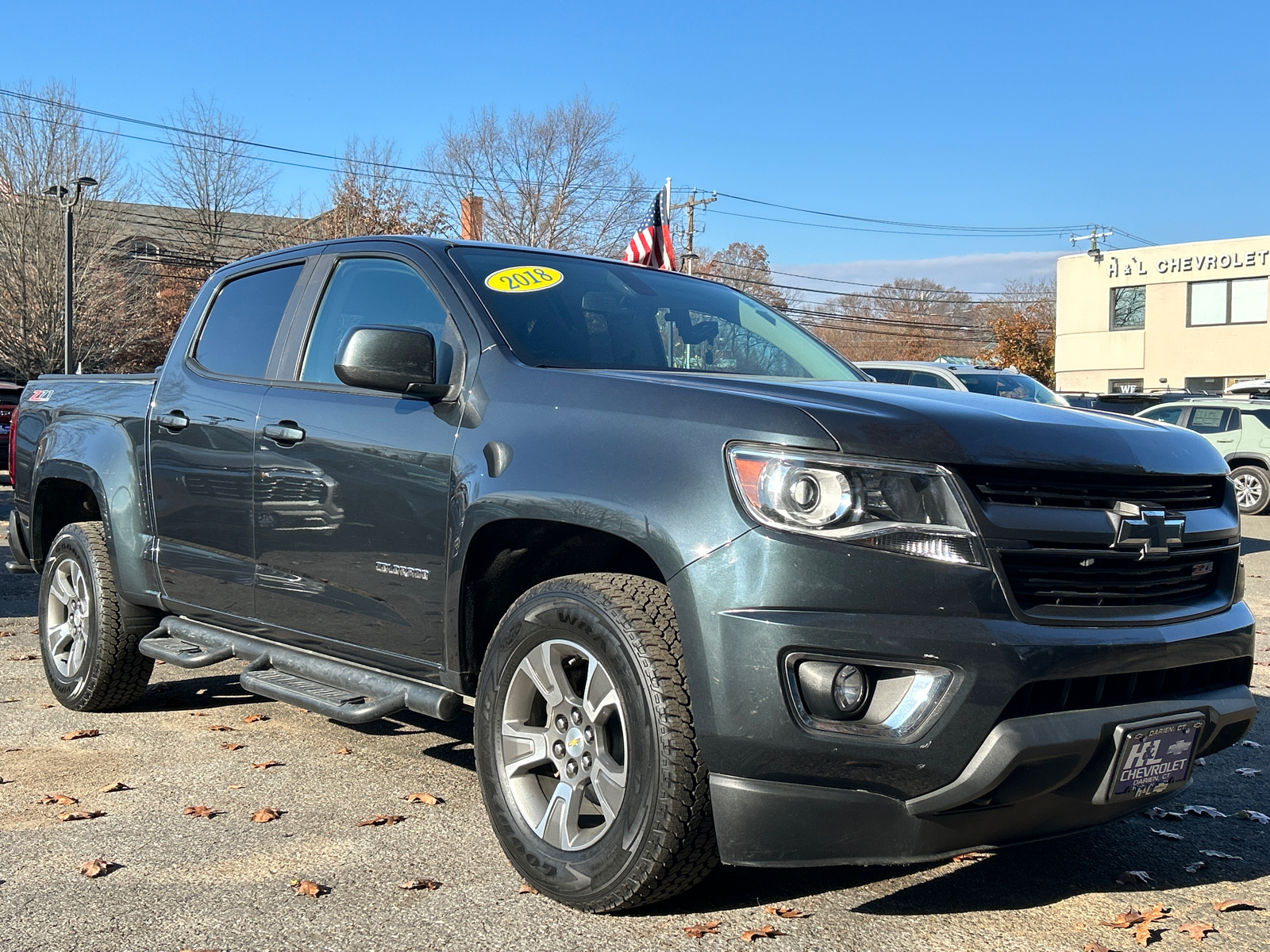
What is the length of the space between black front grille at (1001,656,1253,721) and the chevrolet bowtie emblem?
0.31m

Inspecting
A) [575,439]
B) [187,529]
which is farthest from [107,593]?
[575,439]

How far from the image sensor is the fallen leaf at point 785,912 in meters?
3.29

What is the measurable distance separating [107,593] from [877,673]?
3.80 meters

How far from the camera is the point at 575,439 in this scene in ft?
11.0

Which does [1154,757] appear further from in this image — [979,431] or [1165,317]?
[1165,317]

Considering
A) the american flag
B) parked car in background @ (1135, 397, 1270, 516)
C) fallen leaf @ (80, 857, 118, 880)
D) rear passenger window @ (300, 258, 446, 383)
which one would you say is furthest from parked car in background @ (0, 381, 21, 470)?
fallen leaf @ (80, 857, 118, 880)

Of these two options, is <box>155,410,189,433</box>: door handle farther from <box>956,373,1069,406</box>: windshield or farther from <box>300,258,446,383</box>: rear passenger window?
<box>956,373,1069,406</box>: windshield

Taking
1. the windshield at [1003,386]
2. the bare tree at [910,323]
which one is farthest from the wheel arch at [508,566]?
the bare tree at [910,323]

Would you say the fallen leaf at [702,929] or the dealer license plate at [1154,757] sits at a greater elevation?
the dealer license plate at [1154,757]

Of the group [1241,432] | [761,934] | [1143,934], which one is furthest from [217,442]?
[1241,432]

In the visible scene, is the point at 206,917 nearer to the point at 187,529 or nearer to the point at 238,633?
the point at 238,633

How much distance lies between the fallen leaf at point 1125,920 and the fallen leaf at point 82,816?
10.1 ft

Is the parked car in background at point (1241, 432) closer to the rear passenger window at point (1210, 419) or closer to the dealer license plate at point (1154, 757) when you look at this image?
the rear passenger window at point (1210, 419)

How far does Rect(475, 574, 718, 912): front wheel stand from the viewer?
2996 millimetres
